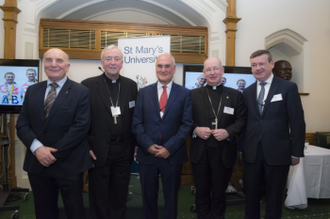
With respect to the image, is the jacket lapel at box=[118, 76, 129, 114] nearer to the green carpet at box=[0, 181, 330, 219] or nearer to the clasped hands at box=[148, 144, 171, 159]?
the clasped hands at box=[148, 144, 171, 159]

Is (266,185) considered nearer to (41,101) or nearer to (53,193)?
(53,193)

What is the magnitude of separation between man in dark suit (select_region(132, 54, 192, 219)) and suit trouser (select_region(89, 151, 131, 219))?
0.61 feet

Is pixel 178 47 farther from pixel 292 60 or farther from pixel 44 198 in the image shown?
pixel 44 198

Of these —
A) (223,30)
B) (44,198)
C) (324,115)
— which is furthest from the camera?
(324,115)

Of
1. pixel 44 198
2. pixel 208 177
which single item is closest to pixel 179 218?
pixel 208 177

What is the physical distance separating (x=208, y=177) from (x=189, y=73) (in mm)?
1891

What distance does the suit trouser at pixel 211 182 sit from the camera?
2.21 m

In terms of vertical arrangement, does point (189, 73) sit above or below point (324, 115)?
above

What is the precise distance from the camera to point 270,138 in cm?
208

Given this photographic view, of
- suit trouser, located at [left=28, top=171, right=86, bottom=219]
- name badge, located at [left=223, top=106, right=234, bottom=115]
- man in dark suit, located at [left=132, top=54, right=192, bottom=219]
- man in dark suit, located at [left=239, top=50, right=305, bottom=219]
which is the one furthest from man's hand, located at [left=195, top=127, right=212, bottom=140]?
suit trouser, located at [left=28, top=171, right=86, bottom=219]

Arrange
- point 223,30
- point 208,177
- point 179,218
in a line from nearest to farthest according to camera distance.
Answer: point 208,177
point 179,218
point 223,30

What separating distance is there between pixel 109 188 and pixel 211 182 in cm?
96

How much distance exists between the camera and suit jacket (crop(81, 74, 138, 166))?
2.09m

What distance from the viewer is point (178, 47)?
171 inches
